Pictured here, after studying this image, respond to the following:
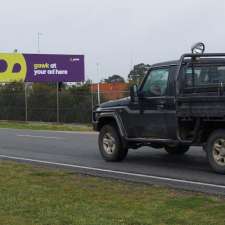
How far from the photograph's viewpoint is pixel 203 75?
39.8 ft

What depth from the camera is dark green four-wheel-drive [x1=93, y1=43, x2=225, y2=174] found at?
1141 cm

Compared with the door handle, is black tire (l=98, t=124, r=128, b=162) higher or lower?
lower

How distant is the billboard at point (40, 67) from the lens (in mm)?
47062

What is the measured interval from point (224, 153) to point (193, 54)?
2135mm

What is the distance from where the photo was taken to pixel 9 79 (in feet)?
156

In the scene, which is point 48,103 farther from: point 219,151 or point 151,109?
point 219,151

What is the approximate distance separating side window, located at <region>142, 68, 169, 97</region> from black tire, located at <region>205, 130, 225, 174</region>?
5.20ft

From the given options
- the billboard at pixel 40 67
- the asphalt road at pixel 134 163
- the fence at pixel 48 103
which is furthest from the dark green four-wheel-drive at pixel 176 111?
the billboard at pixel 40 67

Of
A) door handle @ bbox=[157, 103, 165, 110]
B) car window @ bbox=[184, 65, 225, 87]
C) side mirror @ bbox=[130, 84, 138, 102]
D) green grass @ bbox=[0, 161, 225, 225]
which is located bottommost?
green grass @ bbox=[0, 161, 225, 225]

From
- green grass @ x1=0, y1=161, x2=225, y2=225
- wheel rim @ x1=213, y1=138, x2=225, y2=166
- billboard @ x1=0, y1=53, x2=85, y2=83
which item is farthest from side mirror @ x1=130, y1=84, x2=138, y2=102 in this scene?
billboard @ x1=0, y1=53, x2=85, y2=83

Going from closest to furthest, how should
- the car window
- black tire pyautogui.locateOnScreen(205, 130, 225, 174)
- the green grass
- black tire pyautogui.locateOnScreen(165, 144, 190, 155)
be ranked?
the green grass
black tire pyautogui.locateOnScreen(205, 130, 225, 174)
the car window
black tire pyautogui.locateOnScreen(165, 144, 190, 155)

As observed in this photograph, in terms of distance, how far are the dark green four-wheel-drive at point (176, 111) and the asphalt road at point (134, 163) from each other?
1.63 feet

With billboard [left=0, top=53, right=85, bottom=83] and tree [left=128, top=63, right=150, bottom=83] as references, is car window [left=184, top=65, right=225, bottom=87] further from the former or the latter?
billboard [left=0, top=53, right=85, bottom=83]

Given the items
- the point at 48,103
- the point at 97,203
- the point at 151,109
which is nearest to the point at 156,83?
the point at 151,109
